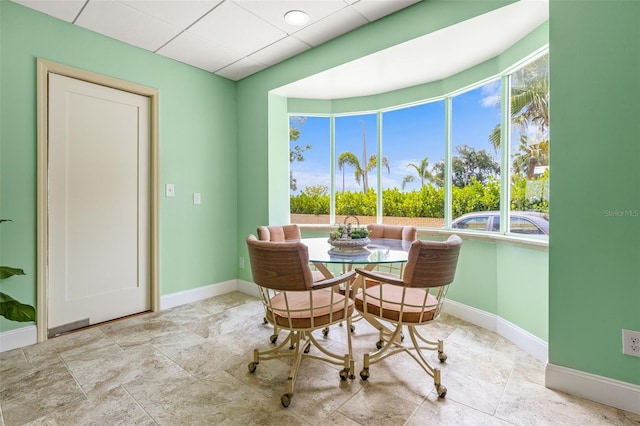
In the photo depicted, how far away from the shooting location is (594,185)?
1.63 metres

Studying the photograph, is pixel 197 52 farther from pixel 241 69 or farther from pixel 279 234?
pixel 279 234

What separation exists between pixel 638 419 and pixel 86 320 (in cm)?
399

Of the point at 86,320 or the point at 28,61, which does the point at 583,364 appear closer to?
the point at 86,320

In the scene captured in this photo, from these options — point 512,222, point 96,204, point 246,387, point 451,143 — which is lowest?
point 246,387

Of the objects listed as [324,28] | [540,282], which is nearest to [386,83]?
[324,28]

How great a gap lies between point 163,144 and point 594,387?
397 cm

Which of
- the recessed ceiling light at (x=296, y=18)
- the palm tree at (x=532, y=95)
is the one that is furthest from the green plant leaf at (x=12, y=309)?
the palm tree at (x=532, y=95)

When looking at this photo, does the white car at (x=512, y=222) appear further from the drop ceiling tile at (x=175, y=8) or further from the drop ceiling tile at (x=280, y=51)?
the drop ceiling tile at (x=175, y=8)

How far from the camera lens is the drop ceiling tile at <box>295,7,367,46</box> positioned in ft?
7.90

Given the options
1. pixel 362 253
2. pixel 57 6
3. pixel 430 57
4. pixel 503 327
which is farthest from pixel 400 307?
pixel 57 6

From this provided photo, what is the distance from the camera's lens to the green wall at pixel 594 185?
60.9 inches

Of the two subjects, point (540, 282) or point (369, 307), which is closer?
point (369, 307)

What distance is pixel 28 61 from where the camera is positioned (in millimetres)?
2305

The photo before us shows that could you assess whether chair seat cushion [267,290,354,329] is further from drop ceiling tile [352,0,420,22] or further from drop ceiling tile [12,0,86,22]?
drop ceiling tile [12,0,86,22]
